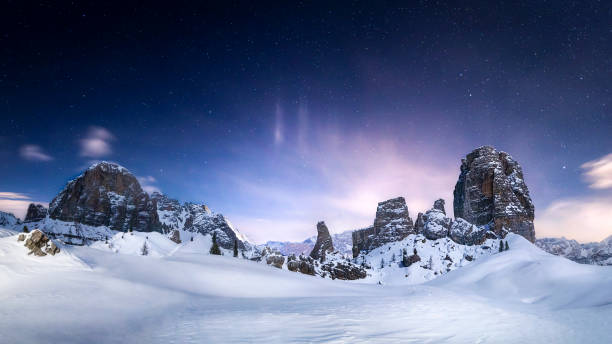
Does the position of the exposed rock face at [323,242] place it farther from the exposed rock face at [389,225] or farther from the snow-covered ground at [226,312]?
the snow-covered ground at [226,312]

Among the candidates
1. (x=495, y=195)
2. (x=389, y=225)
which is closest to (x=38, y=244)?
(x=389, y=225)

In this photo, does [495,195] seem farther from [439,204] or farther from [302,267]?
[302,267]

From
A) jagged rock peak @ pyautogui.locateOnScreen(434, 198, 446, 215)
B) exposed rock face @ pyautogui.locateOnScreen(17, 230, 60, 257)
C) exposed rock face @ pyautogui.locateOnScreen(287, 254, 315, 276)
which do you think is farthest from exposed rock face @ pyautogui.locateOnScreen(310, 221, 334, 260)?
exposed rock face @ pyautogui.locateOnScreen(17, 230, 60, 257)

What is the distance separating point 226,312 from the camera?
36.2 ft

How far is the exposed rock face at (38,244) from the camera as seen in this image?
14367 mm

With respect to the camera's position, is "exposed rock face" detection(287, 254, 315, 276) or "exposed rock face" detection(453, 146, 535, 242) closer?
"exposed rock face" detection(287, 254, 315, 276)

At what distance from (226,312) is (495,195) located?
15097 cm

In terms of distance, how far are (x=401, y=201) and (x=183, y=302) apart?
518 ft

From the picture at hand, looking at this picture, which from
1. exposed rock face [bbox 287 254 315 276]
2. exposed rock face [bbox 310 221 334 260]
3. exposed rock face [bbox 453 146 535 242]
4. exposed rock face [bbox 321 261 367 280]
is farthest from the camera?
exposed rock face [bbox 310 221 334 260]

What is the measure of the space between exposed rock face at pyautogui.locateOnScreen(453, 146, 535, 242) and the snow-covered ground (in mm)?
128326

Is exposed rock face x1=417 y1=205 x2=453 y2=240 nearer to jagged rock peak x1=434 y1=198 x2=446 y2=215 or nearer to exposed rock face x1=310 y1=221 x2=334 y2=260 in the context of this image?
jagged rock peak x1=434 y1=198 x2=446 y2=215

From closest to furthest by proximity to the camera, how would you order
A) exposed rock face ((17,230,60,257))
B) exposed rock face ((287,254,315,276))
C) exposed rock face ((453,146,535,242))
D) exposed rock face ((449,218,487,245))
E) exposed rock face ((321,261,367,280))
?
exposed rock face ((17,230,60,257)) < exposed rock face ((287,254,315,276)) < exposed rock face ((321,261,367,280)) < exposed rock face ((449,218,487,245)) < exposed rock face ((453,146,535,242))

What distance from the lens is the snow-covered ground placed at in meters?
7.55

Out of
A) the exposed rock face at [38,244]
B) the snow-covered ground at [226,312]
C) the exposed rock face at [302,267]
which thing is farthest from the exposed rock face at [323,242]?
the exposed rock face at [38,244]
